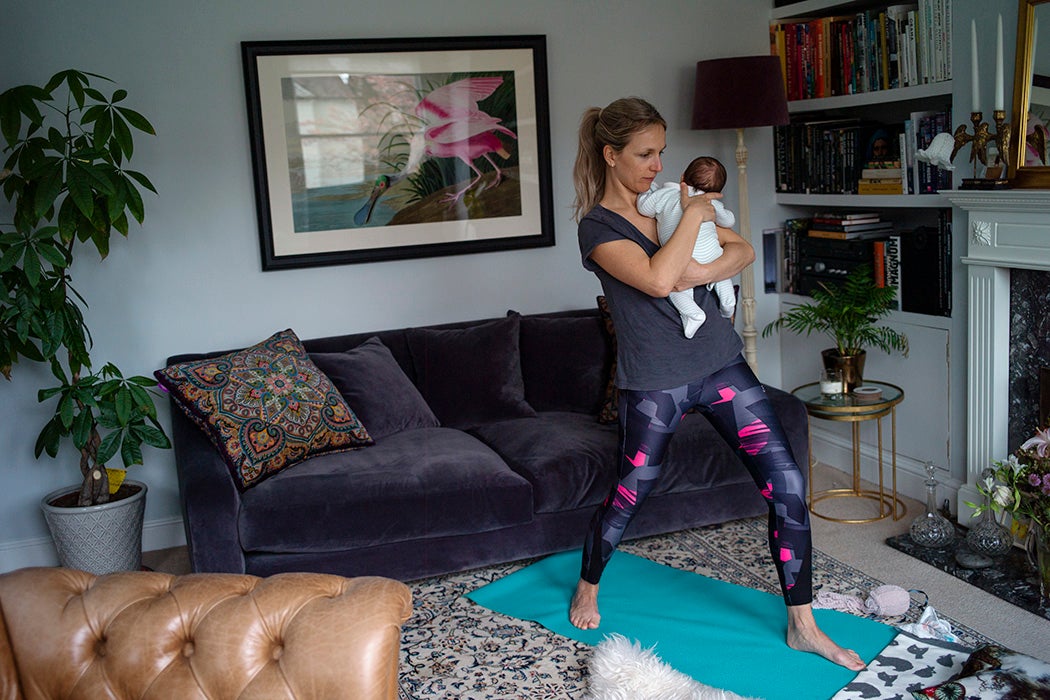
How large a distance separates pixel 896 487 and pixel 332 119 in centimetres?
266

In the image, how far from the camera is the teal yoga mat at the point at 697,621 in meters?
2.71

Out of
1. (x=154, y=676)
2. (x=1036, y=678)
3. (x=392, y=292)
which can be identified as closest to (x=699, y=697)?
(x=1036, y=678)

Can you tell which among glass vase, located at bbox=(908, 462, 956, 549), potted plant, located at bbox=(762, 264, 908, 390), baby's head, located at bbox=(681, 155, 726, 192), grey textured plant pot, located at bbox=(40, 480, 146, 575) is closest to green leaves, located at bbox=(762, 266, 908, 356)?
potted plant, located at bbox=(762, 264, 908, 390)

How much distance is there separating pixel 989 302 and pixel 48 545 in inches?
140

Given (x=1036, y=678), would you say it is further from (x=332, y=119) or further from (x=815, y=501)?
(x=332, y=119)

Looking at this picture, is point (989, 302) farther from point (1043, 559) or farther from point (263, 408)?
point (263, 408)

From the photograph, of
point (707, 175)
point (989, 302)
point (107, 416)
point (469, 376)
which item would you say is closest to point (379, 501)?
point (469, 376)

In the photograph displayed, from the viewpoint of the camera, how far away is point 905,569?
11.1 feet

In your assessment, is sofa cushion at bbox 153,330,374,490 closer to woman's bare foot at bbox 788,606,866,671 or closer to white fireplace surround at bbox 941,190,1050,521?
woman's bare foot at bbox 788,606,866,671

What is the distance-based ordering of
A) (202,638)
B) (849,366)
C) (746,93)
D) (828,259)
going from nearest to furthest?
(202,638), (849,366), (746,93), (828,259)

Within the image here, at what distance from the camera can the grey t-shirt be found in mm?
2758

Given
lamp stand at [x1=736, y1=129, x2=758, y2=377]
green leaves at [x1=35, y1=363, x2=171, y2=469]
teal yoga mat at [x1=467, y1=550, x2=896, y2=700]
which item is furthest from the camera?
lamp stand at [x1=736, y1=129, x2=758, y2=377]

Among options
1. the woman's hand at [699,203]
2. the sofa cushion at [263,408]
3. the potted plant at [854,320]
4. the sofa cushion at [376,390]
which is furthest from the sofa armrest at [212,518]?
the potted plant at [854,320]

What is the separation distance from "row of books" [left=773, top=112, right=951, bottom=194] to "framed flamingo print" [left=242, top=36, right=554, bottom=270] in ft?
3.69
